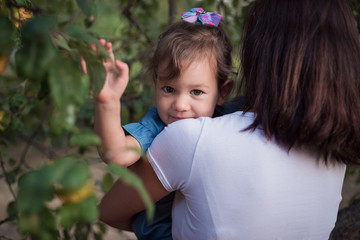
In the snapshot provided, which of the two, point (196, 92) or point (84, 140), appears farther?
point (196, 92)

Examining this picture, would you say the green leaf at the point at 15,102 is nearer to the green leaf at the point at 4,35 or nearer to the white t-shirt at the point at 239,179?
the white t-shirt at the point at 239,179

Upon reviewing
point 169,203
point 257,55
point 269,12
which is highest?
point 269,12

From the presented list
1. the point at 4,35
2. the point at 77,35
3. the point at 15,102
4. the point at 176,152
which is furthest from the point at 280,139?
the point at 15,102

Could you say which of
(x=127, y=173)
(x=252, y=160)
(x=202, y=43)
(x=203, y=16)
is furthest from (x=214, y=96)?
(x=127, y=173)

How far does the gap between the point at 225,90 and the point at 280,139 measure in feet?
2.08

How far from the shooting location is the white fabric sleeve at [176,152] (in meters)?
1.39

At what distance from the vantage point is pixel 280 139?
139cm

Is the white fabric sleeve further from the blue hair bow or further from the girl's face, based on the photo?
the blue hair bow

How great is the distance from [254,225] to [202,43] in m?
0.79

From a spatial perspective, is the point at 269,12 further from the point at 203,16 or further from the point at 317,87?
the point at 203,16

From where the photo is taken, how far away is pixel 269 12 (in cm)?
151

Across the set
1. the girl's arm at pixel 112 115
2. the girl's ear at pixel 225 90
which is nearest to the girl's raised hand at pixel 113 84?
the girl's arm at pixel 112 115

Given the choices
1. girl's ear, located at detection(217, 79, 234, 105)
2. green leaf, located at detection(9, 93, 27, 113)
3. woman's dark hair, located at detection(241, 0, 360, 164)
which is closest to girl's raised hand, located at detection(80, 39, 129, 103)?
woman's dark hair, located at detection(241, 0, 360, 164)

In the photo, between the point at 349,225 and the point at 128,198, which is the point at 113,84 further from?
the point at 349,225
